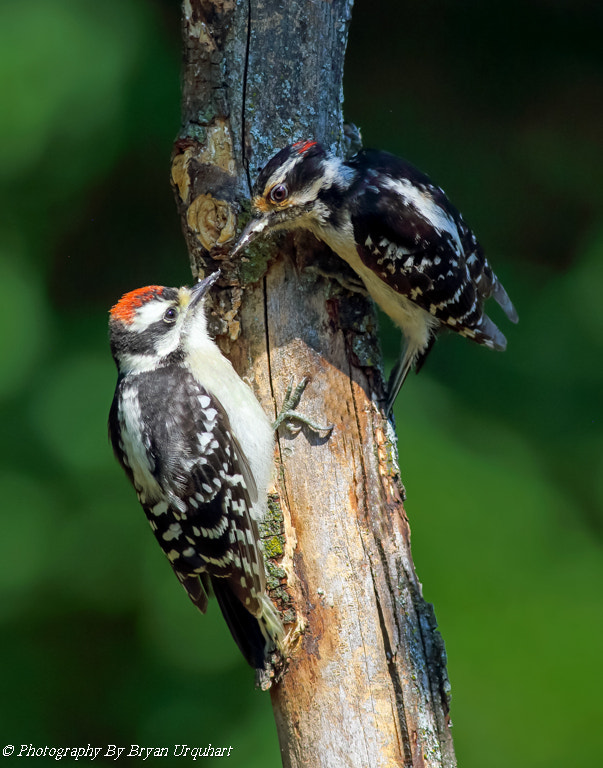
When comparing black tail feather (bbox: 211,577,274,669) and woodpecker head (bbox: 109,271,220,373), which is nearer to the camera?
black tail feather (bbox: 211,577,274,669)

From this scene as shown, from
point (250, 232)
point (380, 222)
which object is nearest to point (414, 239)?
point (380, 222)

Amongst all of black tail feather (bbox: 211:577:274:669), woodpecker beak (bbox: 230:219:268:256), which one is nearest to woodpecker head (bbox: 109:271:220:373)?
woodpecker beak (bbox: 230:219:268:256)

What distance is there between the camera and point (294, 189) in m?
2.27

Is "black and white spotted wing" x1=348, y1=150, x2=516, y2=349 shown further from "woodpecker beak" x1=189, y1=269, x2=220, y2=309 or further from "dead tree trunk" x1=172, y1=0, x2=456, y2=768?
"woodpecker beak" x1=189, y1=269, x2=220, y2=309

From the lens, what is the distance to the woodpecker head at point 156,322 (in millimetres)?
2461

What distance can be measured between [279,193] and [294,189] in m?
0.05

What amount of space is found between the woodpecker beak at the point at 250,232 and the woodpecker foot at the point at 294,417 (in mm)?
410

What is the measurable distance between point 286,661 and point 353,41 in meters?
Result: 2.87

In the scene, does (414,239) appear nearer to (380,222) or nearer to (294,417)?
(380,222)

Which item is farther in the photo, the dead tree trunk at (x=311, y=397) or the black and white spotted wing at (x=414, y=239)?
the black and white spotted wing at (x=414, y=239)

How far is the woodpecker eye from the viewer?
7.35 ft

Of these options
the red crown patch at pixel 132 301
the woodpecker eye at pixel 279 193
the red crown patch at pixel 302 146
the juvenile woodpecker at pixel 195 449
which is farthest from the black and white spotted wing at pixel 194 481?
the red crown patch at pixel 302 146

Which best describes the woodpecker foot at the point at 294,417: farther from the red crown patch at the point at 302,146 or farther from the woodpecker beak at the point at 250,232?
the red crown patch at the point at 302,146

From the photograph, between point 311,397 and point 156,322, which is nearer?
point 311,397
